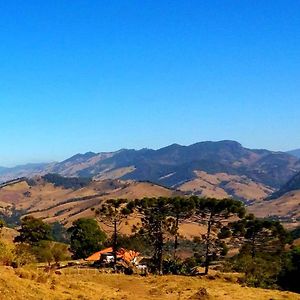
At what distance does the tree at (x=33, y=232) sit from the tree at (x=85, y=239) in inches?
265

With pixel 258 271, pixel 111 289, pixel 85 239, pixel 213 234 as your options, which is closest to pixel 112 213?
pixel 213 234

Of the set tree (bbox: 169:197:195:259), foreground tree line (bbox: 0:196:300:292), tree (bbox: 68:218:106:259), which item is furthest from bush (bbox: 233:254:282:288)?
tree (bbox: 68:218:106:259)

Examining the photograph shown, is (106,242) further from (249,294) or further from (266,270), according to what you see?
(249,294)

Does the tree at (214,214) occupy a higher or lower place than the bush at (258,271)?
higher

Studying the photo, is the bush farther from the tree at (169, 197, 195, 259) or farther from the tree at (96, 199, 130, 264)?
the tree at (96, 199, 130, 264)

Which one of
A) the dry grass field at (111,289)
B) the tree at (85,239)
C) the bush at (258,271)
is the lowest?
the tree at (85,239)

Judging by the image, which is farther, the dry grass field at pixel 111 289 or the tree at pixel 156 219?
the tree at pixel 156 219

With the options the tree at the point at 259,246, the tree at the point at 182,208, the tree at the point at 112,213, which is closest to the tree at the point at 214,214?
the tree at the point at 182,208

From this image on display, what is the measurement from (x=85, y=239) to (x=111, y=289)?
6903cm

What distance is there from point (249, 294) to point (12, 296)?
17.4 metres

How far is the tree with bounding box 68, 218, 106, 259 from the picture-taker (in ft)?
325

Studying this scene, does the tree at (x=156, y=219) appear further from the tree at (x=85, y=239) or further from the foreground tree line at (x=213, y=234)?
the tree at (x=85, y=239)

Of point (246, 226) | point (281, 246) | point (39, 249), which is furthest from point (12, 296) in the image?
point (39, 249)

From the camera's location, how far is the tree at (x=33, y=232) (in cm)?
Answer: 9300
